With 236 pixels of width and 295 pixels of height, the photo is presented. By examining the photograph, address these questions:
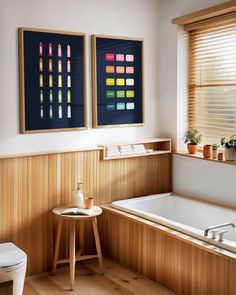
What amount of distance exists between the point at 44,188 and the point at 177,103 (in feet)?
4.98

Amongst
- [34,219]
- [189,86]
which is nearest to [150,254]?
[34,219]

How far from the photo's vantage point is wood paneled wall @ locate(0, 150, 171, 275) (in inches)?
147

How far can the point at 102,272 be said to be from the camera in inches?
153

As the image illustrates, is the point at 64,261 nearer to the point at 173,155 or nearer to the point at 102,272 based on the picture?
the point at 102,272

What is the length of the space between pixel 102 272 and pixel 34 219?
701 millimetres

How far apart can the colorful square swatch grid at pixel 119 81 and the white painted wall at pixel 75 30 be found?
0.28 feet

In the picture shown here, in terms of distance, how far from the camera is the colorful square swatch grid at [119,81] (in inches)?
166

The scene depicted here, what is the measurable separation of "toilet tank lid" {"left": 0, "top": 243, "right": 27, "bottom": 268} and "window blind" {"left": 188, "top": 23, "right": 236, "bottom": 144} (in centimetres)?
209

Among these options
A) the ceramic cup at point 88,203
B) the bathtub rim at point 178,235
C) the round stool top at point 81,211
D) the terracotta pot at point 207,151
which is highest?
the terracotta pot at point 207,151

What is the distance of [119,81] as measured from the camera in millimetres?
4336

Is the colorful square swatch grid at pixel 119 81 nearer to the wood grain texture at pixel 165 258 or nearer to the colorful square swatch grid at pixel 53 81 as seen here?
the colorful square swatch grid at pixel 53 81

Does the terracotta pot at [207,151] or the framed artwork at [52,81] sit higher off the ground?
the framed artwork at [52,81]

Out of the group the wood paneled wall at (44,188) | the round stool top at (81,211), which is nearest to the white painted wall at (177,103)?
the wood paneled wall at (44,188)

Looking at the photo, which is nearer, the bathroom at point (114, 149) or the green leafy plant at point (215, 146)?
the bathroom at point (114, 149)
